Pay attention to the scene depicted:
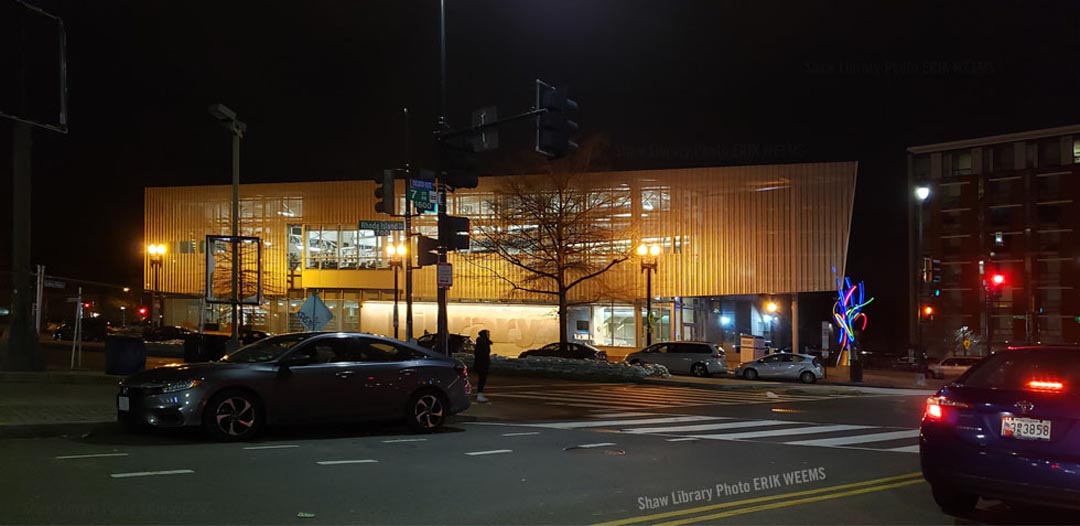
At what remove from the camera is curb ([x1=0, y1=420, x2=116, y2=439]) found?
10609 mm

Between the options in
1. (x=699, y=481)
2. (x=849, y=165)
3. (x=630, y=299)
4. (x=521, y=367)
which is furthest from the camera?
(x=630, y=299)

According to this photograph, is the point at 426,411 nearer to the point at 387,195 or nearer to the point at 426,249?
the point at 426,249

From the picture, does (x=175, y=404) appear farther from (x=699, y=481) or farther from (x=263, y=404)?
(x=699, y=481)

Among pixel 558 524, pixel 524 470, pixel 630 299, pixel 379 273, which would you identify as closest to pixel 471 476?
pixel 524 470

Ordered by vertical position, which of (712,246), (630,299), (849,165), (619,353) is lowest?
(619,353)

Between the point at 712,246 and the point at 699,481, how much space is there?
3956 centimetres

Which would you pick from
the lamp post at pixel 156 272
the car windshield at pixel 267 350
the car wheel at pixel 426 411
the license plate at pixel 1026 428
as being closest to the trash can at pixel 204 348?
the car windshield at pixel 267 350

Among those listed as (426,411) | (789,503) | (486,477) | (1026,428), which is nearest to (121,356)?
(426,411)

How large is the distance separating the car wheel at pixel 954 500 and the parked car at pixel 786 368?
2709 centimetres

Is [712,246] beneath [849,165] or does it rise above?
beneath

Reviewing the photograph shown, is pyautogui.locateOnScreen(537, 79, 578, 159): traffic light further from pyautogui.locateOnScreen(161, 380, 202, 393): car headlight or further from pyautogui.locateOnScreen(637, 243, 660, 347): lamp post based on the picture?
pyautogui.locateOnScreen(637, 243, 660, 347): lamp post

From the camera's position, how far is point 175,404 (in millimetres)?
10375

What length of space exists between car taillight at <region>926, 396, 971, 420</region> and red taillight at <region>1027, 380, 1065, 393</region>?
605mm

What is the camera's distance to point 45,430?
35.6 ft
